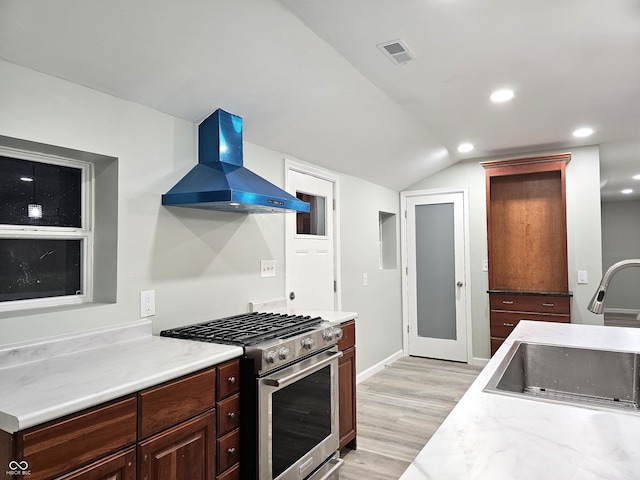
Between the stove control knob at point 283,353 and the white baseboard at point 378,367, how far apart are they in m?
2.41

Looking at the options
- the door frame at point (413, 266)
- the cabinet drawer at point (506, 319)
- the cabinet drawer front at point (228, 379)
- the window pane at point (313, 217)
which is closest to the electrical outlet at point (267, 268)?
the window pane at point (313, 217)

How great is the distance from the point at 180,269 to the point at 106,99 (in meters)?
0.97

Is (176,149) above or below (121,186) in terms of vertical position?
above

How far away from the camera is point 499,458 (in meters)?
0.89

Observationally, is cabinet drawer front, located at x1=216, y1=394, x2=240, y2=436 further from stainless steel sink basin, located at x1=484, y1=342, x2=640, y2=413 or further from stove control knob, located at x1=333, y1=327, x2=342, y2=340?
stainless steel sink basin, located at x1=484, y1=342, x2=640, y2=413

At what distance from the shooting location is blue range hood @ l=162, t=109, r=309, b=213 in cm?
219

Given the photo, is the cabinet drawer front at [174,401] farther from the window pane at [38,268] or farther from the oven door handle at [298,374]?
the window pane at [38,268]

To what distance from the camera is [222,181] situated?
2246 mm

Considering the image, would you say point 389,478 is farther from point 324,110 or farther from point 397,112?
point 397,112

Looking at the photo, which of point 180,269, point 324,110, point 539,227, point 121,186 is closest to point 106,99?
point 121,186

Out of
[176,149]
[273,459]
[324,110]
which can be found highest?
[324,110]

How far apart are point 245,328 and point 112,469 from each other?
102 cm

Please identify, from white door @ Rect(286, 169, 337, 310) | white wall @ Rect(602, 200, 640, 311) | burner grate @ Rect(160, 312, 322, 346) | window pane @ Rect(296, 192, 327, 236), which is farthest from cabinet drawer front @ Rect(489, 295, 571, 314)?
white wall @ Rect(602, 200, 640, 311)

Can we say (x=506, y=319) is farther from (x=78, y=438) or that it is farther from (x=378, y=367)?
(x=78, y=438)
